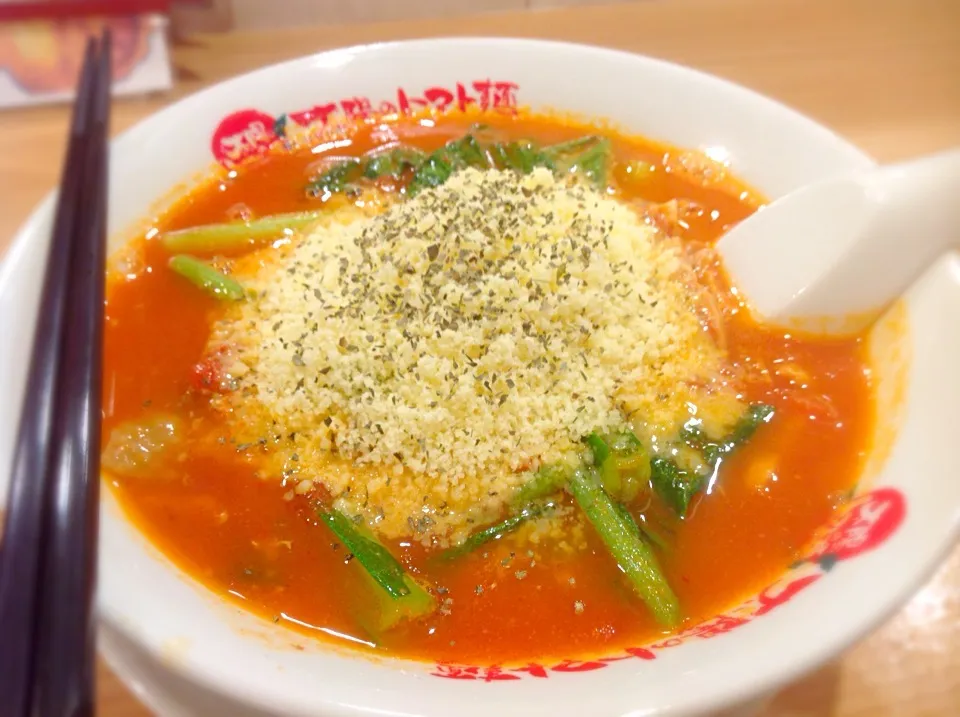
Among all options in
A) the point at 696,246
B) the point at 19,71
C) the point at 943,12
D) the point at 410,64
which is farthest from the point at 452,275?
the point at 943,12

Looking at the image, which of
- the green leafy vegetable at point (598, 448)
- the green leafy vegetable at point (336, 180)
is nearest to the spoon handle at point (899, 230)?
the green leafy vegetable at point (598, 448)

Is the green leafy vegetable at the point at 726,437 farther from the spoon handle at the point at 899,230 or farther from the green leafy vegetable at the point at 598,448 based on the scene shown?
the spoon handle at the point at 899,230

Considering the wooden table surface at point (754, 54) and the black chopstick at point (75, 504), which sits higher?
the wooden table surface at point (754, 54)

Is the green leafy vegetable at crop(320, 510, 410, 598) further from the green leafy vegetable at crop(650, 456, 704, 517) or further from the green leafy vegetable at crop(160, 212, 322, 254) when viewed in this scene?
the green leafy vegetable at crop(160, 212, 322, 254)

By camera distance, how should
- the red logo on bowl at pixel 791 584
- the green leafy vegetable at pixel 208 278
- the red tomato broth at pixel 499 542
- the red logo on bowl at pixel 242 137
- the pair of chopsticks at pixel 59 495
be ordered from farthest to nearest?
the red logo on bowl at pixel 242 137
the green leafy vegetable at pixel 208 278
the red tomato broth at pixel 499 542
the red logo on bowl at pixel 791 584
the pair of chopsticks at pixel 59 495

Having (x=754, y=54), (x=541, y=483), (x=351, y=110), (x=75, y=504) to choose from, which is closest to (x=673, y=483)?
(x=541, y=483)

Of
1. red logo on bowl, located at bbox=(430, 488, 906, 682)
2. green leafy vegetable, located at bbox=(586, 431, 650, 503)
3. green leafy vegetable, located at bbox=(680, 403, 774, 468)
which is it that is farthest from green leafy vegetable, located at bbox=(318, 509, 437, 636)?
green leafy vegetable, located at bbox=(680, 403, 774, 468)

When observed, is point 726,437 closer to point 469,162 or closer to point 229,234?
point 469,162
